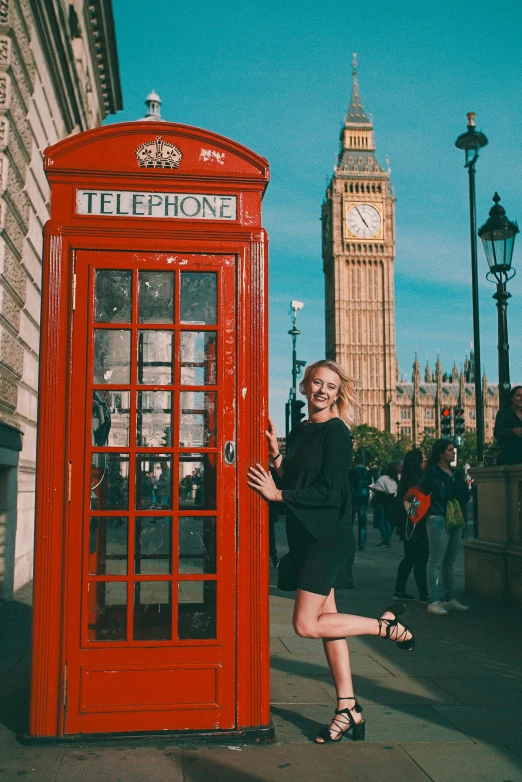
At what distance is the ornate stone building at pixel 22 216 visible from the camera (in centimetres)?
736

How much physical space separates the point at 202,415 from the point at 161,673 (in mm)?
1221

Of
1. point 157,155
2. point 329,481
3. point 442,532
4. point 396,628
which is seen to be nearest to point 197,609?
point 329,481

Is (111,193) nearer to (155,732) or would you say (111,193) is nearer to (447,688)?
(155,732)

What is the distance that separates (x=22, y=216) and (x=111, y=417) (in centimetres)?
497

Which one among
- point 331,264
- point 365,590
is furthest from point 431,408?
point 365,590

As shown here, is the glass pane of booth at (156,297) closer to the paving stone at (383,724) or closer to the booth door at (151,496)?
the booth door at (151,496)

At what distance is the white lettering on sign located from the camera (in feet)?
12.9

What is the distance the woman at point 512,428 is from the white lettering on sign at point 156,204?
4.61 metres

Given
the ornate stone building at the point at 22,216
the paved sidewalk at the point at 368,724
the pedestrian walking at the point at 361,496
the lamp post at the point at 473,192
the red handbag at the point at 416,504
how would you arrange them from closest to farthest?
1. the paved sidewalk at the point at 368,724
2. the ornate stone building at the point at 22,216
3. the red handbag at the point at 416,504
4. the pedestrian walking at the point at 361,496
5. the lamp post at the point at 473,192

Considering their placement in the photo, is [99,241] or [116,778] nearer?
[116,778]

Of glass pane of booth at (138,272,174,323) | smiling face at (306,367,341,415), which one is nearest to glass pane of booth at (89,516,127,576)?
glass pane of booth at (138,272,174,323)

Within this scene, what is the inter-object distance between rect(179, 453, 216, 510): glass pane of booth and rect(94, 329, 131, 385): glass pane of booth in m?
0.49

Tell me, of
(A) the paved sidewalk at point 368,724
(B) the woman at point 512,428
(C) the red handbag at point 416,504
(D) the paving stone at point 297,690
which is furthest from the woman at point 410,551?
(D) the paving stone at point 297,690

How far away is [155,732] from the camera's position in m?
3.75
